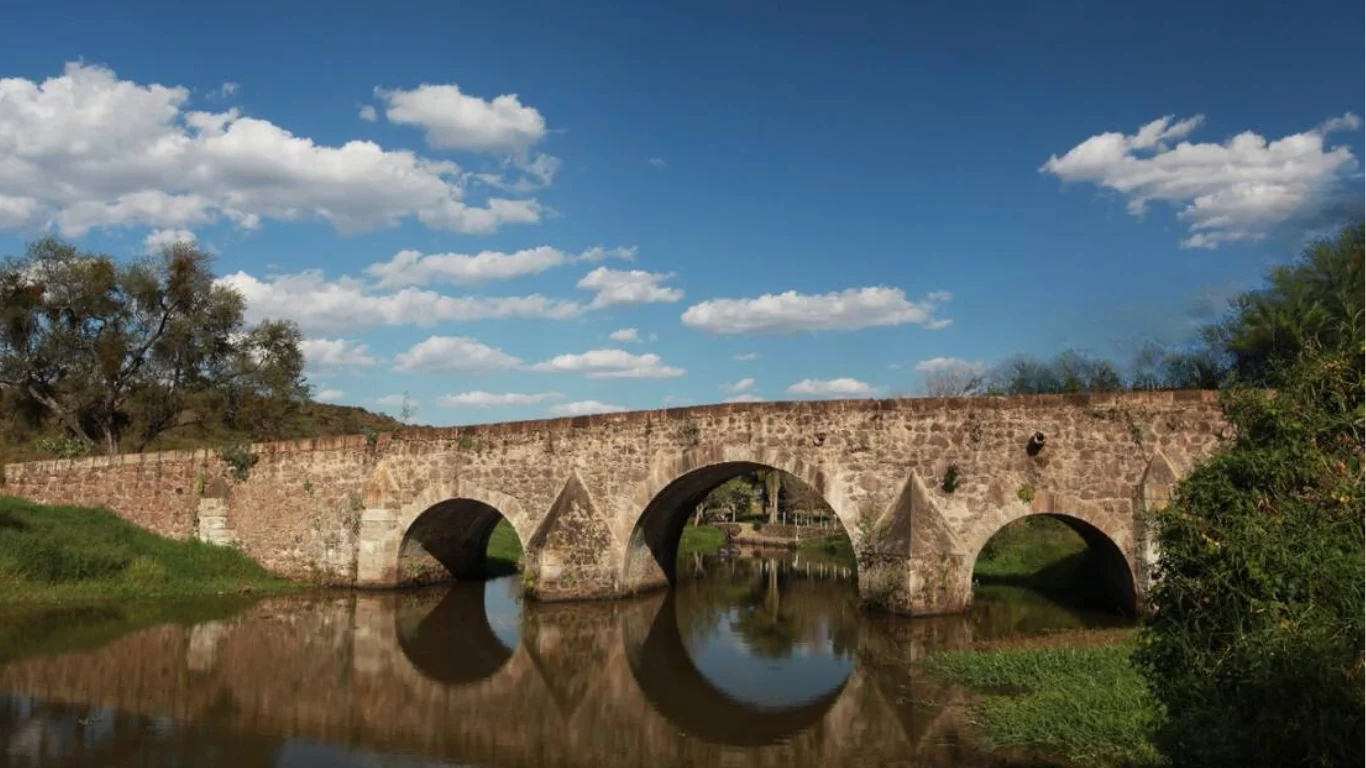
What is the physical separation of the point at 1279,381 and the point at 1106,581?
13834 millimetres

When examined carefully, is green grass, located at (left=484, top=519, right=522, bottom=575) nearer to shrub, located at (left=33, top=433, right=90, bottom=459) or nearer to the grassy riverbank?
the grassy riverbank

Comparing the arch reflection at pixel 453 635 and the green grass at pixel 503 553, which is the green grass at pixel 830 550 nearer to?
the green grass at pixel 503 553

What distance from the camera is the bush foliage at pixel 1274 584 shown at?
13.4 ft

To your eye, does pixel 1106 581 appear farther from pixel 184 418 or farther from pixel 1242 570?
pixel 184 418

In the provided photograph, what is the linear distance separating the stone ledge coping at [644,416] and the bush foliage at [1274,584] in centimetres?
1024

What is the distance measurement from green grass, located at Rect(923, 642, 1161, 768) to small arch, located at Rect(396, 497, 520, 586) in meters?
11.9

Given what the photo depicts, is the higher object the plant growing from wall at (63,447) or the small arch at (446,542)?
the plant growing from wall at (63,447)

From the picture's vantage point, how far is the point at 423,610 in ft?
59.1

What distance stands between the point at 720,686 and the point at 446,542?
12.2 m

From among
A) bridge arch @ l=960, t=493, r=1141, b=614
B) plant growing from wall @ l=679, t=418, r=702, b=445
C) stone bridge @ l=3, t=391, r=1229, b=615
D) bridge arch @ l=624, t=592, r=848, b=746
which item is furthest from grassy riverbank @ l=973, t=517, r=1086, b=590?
bridge arch @ l=624, t=592, r=848, b=746

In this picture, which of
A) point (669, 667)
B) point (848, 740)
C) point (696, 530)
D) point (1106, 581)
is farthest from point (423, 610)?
point (696, 530)

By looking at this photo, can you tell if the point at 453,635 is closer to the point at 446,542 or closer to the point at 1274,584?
the point at 446,542

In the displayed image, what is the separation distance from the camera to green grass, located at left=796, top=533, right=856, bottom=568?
2936 centimetres

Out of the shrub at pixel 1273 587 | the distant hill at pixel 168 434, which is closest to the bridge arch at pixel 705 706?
the shrub at pixel 1273 587
